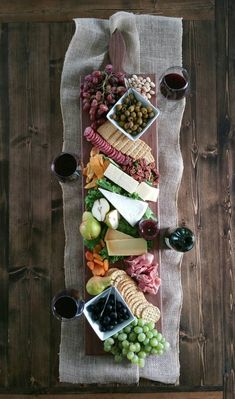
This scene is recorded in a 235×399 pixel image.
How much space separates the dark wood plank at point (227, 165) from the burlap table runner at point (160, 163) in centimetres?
19

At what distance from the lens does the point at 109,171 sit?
1.70 meters

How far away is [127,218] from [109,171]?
17 cm

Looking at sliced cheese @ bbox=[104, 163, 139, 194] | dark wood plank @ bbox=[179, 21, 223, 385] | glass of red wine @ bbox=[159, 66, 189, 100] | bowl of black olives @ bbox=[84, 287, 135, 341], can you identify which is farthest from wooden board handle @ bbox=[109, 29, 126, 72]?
bowl of black olives @ bbox=[84, 287, 135, 341]

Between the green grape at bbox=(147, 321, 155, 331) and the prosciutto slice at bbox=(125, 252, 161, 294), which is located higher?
the prosciutto slice at bbox=(125, 252, 161, 294)

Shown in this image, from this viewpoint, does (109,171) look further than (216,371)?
No

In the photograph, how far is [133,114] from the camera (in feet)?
5.51

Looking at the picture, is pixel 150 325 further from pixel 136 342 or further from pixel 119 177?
pixel 119 177

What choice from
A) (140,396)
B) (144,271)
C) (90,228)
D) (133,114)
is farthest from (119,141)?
(140,396)

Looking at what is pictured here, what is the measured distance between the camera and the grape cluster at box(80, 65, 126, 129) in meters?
1.72

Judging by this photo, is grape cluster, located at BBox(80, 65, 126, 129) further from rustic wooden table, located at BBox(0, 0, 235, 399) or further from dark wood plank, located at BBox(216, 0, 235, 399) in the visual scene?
dark wood plank, located at BBox(216, 0, 235, 399)

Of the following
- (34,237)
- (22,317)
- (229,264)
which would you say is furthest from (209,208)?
(22,317)

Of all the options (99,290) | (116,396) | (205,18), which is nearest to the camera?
(99,290)

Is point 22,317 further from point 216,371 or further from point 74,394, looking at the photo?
point 216,371

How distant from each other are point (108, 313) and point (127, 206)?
36 centimetres
